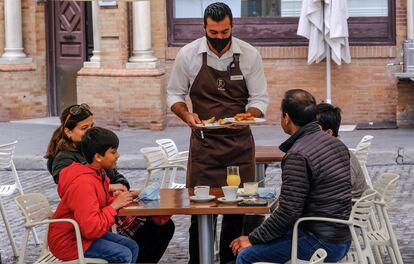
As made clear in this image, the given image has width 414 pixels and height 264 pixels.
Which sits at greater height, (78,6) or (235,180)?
(78,6)

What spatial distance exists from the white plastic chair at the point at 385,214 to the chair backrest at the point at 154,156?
2.38 meters

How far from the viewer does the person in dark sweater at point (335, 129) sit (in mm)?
8266

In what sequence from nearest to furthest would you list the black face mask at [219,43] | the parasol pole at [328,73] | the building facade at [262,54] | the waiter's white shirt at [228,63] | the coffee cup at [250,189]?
the coffee cup at [250,189] < the black face mask at [219,43] < the waiter's white shirt at [228,63] < the parasol pole at [328,73] < the building facade at [262,54]

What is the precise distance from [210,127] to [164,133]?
9570 millimetres

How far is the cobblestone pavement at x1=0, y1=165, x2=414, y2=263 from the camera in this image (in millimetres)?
10592

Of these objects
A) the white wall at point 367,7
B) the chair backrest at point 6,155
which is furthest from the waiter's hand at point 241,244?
the white wall at point 367,7

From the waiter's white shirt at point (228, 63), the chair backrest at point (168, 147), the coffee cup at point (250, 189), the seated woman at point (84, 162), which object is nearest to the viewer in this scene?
the coffee cup at point (250, 189)

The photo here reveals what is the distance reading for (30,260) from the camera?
10391mm

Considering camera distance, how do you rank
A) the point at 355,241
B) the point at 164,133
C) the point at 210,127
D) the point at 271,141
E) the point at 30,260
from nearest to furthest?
the point at 355,241
the point at 210,127
the point at 30,260
the point at 271,141
the point at 164,133

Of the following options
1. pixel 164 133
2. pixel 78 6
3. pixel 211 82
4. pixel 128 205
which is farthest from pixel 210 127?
pixel 78 6

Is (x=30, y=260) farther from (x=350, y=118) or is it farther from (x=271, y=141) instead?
(x=350, y=118)

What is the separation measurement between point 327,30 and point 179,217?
5.96 meters

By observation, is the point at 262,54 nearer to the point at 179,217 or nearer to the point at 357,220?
the point at 179,217

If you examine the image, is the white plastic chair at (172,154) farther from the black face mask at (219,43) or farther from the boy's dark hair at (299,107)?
the boy's dark hair at (299,107)
